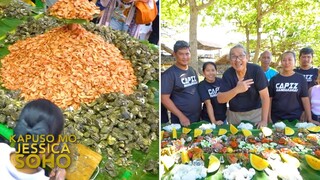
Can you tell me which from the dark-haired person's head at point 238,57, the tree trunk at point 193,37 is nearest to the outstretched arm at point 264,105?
the dark-haired person's head at point 238,57

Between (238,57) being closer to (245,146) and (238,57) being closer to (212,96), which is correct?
(212,96)

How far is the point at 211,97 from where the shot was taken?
8.63 ft

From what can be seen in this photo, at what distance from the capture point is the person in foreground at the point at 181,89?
2.45 m

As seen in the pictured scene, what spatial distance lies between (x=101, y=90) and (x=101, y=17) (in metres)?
0.32

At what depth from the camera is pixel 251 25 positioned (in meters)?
7.57

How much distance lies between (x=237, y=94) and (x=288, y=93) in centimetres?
39

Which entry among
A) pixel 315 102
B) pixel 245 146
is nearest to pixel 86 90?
pixel 245 146

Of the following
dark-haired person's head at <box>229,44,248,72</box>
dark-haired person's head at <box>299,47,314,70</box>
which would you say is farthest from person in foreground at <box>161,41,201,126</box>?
dark-haired person's head at <box>299,47,314,70</box>

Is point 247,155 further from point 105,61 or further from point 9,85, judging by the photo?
point 9,85

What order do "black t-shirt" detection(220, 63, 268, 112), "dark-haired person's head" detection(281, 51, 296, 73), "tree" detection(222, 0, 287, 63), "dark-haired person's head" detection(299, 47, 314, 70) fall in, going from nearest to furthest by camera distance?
1. "black t-shirt" detection(220, 63, 268, 112)
2. "dark-haired person's head" detection(281, 51, 296, 73)
3. "dark-haired person's head" detection(299, 47, 314, 70)
4. "tree" detection(222, 0, 287, 63)

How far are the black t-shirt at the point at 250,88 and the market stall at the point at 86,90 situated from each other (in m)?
0.98

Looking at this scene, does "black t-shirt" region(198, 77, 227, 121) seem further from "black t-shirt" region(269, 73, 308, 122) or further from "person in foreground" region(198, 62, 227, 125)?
"black t-shirt" region(269, 73, 308, 122)

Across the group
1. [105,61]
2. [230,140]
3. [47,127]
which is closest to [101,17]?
[105,61]

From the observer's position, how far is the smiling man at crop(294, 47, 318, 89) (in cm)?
301
